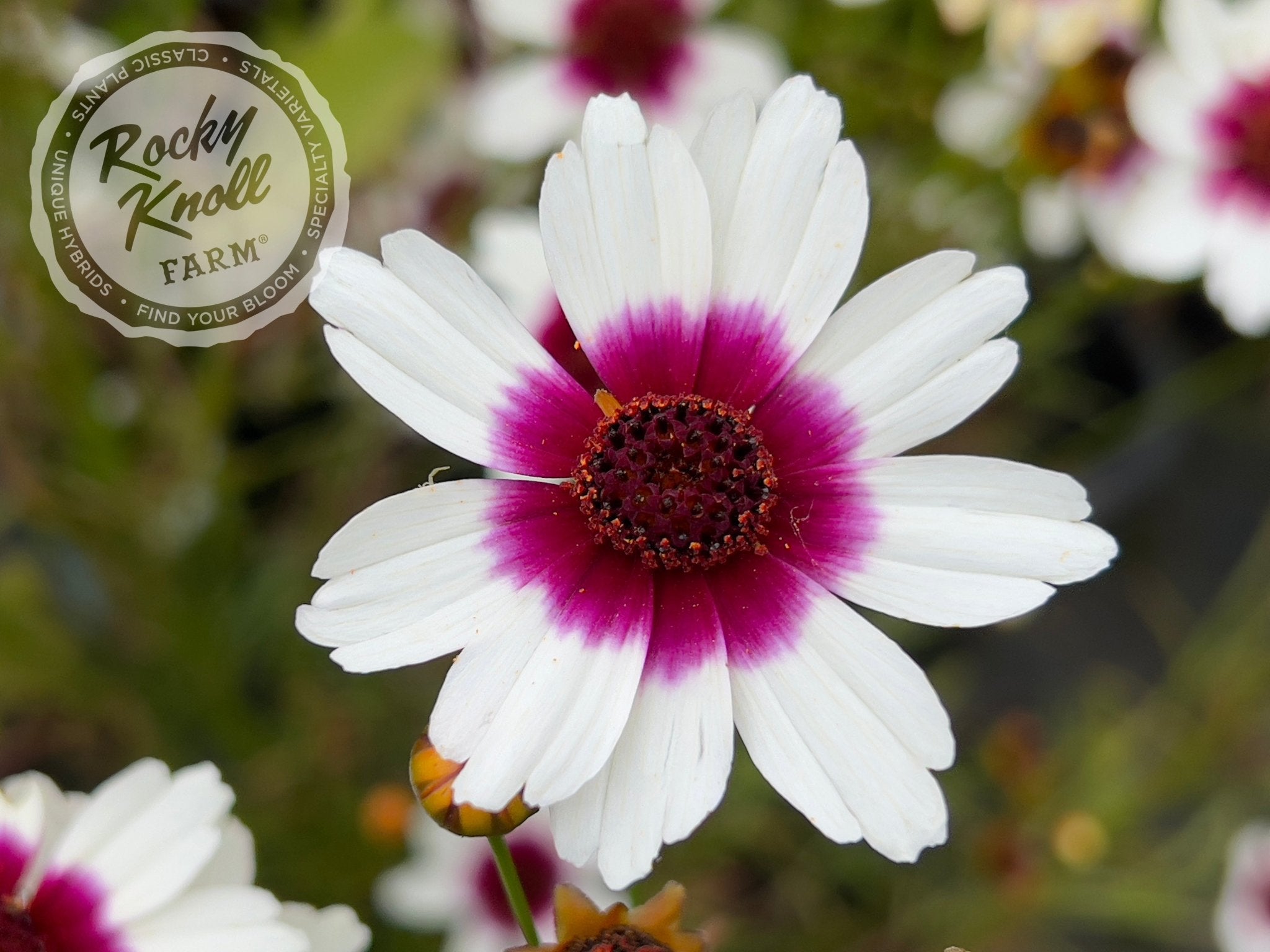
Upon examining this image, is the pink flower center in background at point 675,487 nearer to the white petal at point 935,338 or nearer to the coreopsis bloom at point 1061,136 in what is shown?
the white petal at point 935,338

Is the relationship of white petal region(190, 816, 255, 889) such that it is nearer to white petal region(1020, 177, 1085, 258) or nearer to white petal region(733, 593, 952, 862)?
white petal region(733, 593, 952, 862)

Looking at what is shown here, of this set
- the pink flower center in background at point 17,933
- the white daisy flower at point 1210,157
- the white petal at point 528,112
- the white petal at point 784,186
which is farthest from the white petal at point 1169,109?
the pink flower center in background at point 17,933

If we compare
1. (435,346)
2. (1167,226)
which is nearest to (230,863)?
(435,346)

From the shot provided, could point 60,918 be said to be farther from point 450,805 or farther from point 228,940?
point 450,805

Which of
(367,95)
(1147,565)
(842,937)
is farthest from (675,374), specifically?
(1147,565)

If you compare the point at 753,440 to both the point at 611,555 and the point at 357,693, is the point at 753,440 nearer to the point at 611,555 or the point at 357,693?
the point at 611,555

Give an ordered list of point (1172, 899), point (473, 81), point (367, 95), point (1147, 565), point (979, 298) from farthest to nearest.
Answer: point (1147, 565)
point (473, 81)
point (1172, 899)
point (367, 95)
point (979, 298)

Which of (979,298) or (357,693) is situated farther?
(357,693)
